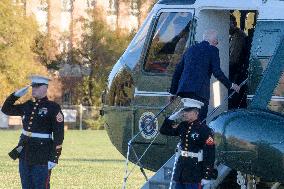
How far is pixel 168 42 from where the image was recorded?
16156 mm

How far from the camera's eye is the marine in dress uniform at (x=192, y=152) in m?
12.7

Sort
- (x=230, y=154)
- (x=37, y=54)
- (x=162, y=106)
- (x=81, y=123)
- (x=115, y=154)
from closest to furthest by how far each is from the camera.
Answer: (x=230, y=154) → (x=162, y=106) → (x=115, y=154) → (x=81, y=123) → (x=37, y=54)

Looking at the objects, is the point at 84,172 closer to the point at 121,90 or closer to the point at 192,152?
the point at 121,90

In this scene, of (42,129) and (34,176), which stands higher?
(42,129)

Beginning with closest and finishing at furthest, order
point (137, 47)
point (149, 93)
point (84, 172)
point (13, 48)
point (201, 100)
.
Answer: point (201, 100) → point (149, 93) → point (137, 47) → point (84, 172) → point (13, 48)

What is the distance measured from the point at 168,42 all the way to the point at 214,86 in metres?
1.19

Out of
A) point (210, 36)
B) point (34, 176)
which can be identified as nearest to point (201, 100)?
point (210, 36)

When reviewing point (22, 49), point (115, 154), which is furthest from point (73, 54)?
point (115, 154)

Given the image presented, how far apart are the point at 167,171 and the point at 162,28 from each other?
261cm

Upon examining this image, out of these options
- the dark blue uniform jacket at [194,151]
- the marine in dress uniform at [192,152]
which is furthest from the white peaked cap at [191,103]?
the dark blue uniform jacket at [194,151]

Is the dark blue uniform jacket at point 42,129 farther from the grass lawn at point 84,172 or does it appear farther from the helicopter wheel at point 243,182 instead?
the grass lawn at point 84,172

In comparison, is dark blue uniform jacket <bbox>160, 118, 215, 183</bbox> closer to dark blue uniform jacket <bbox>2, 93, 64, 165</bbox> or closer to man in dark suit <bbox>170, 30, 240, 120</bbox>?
man in dark suit <bbox>170, 30, 240, 120</bbox>

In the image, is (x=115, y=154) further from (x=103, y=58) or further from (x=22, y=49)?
(x=103, y=58)

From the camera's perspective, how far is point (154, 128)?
16016 millimetres
